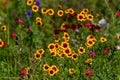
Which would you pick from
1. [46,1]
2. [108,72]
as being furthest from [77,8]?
[108,72]

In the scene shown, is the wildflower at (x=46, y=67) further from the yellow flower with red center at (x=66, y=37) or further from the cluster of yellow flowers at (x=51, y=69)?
the yellow flower with red center at (x=66, y=37)

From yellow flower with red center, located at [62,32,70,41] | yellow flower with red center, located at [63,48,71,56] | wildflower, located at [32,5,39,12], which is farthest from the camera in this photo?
wildflower, located at [32,5,39,12]

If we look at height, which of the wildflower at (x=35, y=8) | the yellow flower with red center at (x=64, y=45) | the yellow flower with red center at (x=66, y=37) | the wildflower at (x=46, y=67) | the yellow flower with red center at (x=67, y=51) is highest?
the wildflower at (x=35, y=8)

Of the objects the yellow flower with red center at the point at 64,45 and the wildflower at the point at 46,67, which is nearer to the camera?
the wildflower at the point at 46,67

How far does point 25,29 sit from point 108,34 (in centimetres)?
103

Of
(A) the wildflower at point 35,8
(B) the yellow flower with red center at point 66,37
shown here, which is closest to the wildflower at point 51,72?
(B) the yellow flower with red center at point 66,37

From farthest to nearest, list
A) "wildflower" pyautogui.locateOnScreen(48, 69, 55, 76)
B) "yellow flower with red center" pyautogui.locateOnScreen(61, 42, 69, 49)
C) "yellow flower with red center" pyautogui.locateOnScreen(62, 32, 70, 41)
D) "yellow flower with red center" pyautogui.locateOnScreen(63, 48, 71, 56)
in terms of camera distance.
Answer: "yellow flower with red center" pyautogui.locateOnScreen(62, 32, 70, 41), "yellow flower with red center" pyautogui.locateOnScreen(61, 42, 69, 49), "yellow flower with red center" pyautogui.locateOnScreen(63, 48, 71, 56), "wildflower" pyautogui.locateOnScreen(48, 69, 55, 76)

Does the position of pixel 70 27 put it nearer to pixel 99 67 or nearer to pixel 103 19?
pixel 103 19

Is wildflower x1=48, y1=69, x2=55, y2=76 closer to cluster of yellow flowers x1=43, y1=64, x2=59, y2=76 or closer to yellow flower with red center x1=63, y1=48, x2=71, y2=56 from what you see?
cluster of yellow flowers x1=43, y1=64, x2=59, y2=76

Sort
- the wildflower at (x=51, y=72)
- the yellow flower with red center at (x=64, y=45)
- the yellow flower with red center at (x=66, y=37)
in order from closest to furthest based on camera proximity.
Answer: the wildflower at (x=51, y=72) < the yellow flower with red center at (x=64, y=45) < the yellow flower with red center at (x=66, y=37)

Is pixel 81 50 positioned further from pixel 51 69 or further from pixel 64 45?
pixel 51 69

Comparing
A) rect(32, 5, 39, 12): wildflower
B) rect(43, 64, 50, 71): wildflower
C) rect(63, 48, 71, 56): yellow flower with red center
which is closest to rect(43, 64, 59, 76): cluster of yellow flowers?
rect(43, 64, 50, 71): wildflower

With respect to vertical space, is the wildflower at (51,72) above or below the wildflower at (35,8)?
below

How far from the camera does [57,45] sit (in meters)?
4.16
